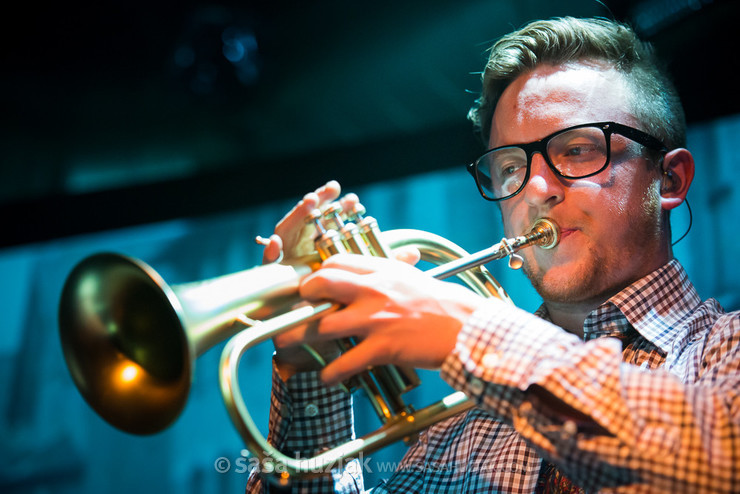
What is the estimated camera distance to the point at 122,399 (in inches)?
47.9

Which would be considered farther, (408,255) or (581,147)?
(581,147)

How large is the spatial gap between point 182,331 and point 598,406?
73cm

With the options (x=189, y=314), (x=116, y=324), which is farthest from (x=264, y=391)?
(x=189, y=314)

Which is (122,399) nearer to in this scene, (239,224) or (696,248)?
(239,224)

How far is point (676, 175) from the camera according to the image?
5.53 ft

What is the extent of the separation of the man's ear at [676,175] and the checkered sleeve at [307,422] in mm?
1144

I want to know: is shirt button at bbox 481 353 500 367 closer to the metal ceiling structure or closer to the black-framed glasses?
the black-framed glasses

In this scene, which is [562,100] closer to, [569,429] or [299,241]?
[299,241]

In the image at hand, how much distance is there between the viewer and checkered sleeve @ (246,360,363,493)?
1.50 m

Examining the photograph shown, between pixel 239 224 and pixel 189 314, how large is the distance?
6.96 feet

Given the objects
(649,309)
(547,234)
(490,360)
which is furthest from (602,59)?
(490,360)

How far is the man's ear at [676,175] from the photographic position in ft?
5.47

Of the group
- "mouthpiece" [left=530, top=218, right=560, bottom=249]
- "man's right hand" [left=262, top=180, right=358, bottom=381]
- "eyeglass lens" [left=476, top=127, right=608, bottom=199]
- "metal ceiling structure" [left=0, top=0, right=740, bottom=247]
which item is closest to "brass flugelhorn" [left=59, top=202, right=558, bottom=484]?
"man's right hand" [left=262, top=180, right=358, bottom=381]

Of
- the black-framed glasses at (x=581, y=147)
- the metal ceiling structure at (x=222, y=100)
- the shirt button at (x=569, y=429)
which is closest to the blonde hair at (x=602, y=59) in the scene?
the black-framed glasses at (x=581, y=147)
